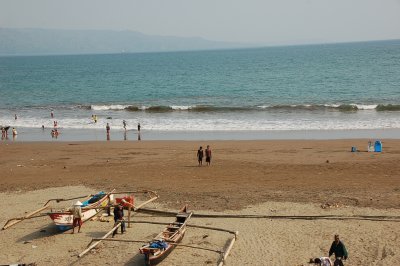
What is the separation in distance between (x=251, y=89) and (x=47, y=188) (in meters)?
53.3

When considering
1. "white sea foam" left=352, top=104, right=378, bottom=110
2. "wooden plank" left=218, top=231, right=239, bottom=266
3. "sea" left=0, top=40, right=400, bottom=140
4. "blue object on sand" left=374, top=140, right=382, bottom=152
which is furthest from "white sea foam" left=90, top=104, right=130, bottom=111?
"wooden plank" left=218, top=231, right=239, bottom=266

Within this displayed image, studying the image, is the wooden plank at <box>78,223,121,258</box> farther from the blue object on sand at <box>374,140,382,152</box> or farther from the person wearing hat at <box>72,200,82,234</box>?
the blue object on sand at <box>374,140,382,152</box>

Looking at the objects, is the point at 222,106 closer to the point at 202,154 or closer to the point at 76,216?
the point at 202,154

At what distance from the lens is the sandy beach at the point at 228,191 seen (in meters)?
16.2

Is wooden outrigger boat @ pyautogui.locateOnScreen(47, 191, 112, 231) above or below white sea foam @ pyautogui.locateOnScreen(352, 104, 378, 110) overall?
below

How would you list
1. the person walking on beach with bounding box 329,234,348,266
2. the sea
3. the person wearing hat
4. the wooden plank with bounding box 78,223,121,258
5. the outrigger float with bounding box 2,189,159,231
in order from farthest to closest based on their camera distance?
the sea
the outrigger float with bounding box 2,189,159,231
the person wearing hat
the wooden plank with bounding box 78,223,121,258
the person walking on beach with bounding box 329,234,348,266

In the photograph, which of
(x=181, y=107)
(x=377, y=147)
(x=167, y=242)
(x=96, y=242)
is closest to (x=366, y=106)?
(x=181, y=107)

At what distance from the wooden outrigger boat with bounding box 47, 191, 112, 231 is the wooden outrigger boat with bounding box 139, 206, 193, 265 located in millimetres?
3454

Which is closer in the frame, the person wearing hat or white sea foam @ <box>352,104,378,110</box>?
the person wearing hat

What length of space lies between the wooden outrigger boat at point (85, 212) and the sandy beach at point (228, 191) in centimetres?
52

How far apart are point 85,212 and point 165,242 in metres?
4.78

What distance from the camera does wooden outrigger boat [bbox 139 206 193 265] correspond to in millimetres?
14866

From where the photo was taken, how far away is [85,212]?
19.1 meters

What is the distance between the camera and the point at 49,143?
1462 inches
